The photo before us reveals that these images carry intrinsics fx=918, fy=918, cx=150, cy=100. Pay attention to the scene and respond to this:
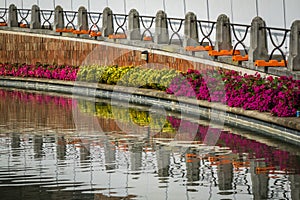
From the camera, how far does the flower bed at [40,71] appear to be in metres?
39.6

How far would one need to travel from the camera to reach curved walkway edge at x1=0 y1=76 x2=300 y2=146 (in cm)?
1886

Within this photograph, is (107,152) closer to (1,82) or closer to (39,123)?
(39,123)

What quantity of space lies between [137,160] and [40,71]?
1072 inches

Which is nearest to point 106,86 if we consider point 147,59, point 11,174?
point 147,59

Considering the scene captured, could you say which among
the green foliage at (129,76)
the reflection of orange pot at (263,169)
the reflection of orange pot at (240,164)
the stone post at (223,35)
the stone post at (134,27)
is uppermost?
the stone post at (134,27)

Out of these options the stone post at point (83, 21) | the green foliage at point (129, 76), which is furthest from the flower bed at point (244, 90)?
the stone post at point (83, 21)

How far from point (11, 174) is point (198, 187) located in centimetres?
309

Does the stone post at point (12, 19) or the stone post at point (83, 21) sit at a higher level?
the stone post at point (12, 19)

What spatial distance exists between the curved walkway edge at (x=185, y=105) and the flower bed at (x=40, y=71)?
0.53 m

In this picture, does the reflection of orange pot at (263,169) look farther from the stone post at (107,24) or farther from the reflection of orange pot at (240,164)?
the stone post at (107,24)

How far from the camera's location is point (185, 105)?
25891 millimetres

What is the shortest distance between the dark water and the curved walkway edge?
1.89 ft

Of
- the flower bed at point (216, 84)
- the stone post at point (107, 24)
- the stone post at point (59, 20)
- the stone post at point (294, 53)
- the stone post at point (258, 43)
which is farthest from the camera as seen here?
the stone post at point (59, 20)

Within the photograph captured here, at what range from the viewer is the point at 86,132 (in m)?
20.5
